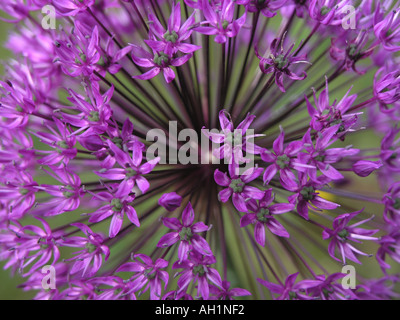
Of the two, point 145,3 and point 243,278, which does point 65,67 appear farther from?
point 243,278

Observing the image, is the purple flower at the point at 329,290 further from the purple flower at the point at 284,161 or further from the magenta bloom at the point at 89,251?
the magenta bloom at the point at 89,251

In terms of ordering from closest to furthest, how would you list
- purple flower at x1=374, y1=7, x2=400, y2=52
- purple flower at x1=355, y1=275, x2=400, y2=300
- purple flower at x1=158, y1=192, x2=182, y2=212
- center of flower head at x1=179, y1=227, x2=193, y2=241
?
purple flower at x1=158, y1=192, x2=182, y2=212 < center of flower head at x1=179, y1=227, x2=193, y2=241 < purple flower at x1=374, y1=7, x2=400, y2=52 < purple flower at x1=355, y1=275, x2=400, y2=300

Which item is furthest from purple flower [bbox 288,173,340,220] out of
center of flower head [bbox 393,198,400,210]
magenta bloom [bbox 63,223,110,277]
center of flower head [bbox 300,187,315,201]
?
magenta bloom [bbox 63,223,110,277]

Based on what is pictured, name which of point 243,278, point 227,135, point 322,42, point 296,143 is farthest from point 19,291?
point 322,42

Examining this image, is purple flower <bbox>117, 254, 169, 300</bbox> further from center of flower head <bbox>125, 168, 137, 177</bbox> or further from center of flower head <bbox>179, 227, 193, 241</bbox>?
center of flower head <bbox>125, 168, 137, 177</bbox>

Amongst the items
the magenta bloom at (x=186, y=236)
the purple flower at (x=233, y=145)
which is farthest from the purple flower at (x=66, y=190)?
the purple flower at (x=233, y=145)

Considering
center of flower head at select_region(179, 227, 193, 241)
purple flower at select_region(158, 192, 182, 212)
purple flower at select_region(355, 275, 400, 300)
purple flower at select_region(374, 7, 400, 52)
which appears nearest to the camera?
purple flower at select_region(158, 192, 182, 212)

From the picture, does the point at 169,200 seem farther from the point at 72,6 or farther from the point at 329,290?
the point at 72,6
